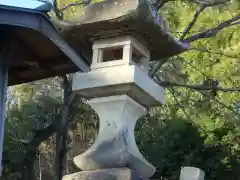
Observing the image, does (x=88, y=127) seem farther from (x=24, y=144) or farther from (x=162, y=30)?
(x=162, y=30)

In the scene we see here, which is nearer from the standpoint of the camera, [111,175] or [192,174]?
[111,175]

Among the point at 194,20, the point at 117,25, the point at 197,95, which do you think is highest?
the point at 194,20

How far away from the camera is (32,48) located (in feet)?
11.7

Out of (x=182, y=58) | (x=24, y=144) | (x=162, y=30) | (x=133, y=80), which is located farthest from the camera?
(x=24, y=144)

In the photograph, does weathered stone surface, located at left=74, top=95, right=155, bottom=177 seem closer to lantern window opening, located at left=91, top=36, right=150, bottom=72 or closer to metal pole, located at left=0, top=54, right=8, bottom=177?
lantern window opening, located at left=91, top=36, right=150, bottom=72

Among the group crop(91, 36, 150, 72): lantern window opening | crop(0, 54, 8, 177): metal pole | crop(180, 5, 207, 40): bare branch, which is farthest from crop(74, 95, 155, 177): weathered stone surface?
crop(180, 5, 207, 40): bare branch

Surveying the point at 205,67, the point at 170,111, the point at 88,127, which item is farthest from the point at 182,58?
the point at 88,127

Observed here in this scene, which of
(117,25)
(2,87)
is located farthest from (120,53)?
(2,87)

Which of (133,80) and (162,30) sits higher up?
(162,30)

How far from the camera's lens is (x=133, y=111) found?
3.37 metres

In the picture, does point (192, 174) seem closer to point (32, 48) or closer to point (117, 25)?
point (117, 25)

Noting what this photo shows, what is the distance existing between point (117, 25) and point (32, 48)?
0.64 metres

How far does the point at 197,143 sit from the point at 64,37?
234 inches

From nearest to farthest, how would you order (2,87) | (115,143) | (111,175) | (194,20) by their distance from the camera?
(111,175) < (115,143) < (2,87) < (194,20)
